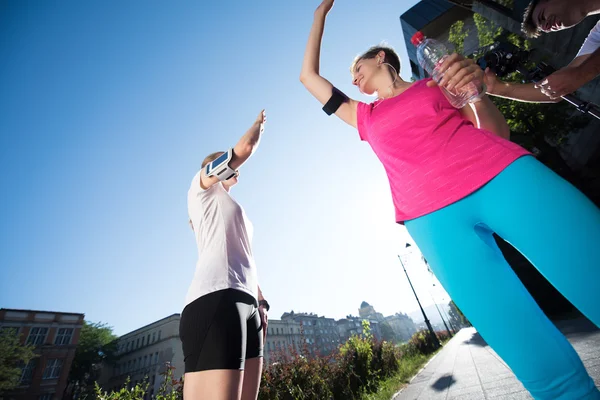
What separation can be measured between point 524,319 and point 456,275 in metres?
0.23

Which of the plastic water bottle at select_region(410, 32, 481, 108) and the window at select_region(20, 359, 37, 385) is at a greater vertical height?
the window at select_region(20, 359, 37, 385)

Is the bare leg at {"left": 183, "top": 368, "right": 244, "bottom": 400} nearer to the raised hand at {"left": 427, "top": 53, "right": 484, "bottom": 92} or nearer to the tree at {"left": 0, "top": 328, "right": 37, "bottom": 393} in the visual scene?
the raised hand at {"left": 427, "top": 53, "right": 484, "bottom": 92}

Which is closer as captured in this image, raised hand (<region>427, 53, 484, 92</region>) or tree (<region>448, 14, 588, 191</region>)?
raised hand (<region>427, 53, 484, 92</region>)

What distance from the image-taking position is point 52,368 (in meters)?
35.8

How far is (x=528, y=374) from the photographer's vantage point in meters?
0.85

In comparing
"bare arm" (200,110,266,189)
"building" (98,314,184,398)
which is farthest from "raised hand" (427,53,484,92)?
"building" (98,314,184,398)

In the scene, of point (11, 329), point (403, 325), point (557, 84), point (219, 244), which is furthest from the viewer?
point (403, 325)

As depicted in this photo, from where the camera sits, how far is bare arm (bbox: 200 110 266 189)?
6.29 ft

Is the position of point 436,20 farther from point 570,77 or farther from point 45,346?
point 45,346

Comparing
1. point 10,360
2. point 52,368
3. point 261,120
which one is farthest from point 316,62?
point 52,368

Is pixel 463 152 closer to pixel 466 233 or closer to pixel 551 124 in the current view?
pixel 466 233

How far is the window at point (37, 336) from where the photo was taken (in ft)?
120

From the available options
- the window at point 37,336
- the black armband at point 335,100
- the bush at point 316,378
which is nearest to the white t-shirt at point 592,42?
the black armband at point 335,100

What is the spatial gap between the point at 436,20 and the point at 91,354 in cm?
6846
